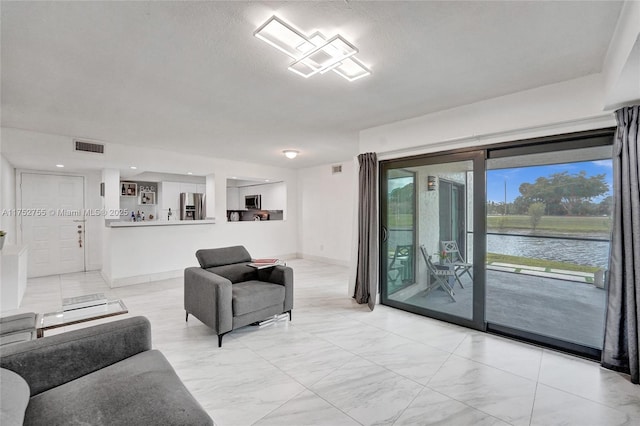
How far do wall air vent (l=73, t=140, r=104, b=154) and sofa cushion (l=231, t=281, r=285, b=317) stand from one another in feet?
10.6

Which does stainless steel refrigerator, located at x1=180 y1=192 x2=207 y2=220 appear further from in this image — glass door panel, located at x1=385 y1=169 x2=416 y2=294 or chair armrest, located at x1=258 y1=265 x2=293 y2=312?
glass door panel, located at x1=385 y1=169 x2=416 y2=294

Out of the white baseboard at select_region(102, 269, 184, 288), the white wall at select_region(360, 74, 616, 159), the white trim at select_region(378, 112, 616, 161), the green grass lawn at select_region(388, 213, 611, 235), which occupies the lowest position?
the white baseboard at select_region(102, 269, 184, 288)

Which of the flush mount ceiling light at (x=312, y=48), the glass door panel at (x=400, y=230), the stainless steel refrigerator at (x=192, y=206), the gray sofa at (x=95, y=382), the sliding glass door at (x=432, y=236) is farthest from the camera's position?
the stainless steel refrigerator at (x=192, y=206)

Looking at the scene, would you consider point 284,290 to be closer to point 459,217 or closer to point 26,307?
point 459,217

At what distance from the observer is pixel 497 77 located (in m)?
2.43

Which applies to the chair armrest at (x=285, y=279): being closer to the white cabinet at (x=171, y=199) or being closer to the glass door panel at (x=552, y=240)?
the glass door panel at (x=552, y=240)

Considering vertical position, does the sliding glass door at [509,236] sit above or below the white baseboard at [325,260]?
above

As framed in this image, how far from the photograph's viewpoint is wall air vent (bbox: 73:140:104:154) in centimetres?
422

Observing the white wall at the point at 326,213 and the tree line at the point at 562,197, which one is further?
the white wall at the point at 326,213

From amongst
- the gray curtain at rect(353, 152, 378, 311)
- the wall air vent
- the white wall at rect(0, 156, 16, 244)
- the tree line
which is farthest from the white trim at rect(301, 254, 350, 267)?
the white wall at rect(0, 156, 16, 244)

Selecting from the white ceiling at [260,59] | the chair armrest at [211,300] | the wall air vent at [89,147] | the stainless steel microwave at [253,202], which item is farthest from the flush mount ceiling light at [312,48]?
the stainless steel microwave at [253,202]

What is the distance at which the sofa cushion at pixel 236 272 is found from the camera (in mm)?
3335

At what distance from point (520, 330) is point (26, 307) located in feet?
19.6

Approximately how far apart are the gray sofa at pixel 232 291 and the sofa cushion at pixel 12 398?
1.58 m
